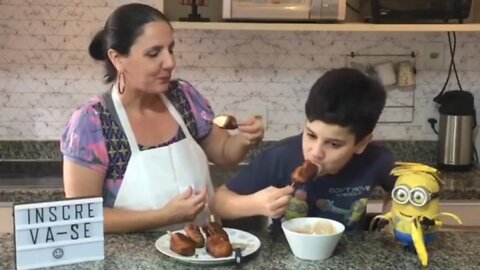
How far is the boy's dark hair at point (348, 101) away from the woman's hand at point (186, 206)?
29 cm

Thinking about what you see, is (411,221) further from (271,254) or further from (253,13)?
(253,13)

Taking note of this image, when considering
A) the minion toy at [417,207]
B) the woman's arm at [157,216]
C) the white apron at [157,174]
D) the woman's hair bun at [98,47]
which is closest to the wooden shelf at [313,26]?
the woman's hair bun at [98,47]

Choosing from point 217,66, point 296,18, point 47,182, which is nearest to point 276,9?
point 296,18

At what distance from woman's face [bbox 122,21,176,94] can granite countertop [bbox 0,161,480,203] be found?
81 centimetres

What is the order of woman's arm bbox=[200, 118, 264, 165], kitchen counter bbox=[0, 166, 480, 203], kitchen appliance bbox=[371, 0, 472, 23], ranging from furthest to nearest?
1. kitchen appliance bbox=[371, 0, 472, 23]
2. kitchen counter bbox=[0, 166, 480, 203]
3. woman's arm bbox=[200, 118, 264, 165]

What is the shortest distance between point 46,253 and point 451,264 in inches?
29.2

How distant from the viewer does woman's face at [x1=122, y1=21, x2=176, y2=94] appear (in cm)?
167

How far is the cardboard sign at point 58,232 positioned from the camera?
1248mm

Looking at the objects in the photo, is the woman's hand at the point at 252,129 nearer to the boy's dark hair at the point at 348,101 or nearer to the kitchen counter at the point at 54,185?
the boy's dark hair at the point at 348,101

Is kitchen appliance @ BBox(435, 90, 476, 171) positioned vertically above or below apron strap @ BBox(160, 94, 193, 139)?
below

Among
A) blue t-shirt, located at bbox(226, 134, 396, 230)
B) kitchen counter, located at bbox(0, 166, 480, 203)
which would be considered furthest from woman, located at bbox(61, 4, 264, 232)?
kitchen counter, located at bbox(0, 166, 480, 203)

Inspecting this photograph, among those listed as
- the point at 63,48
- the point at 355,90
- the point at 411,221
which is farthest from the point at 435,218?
the point at 63,48

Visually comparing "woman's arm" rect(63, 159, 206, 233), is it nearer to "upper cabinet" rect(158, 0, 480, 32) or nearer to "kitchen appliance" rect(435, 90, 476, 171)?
"upper cabinet" rect(158, 0, 480, 32)

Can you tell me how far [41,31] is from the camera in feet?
8.99
